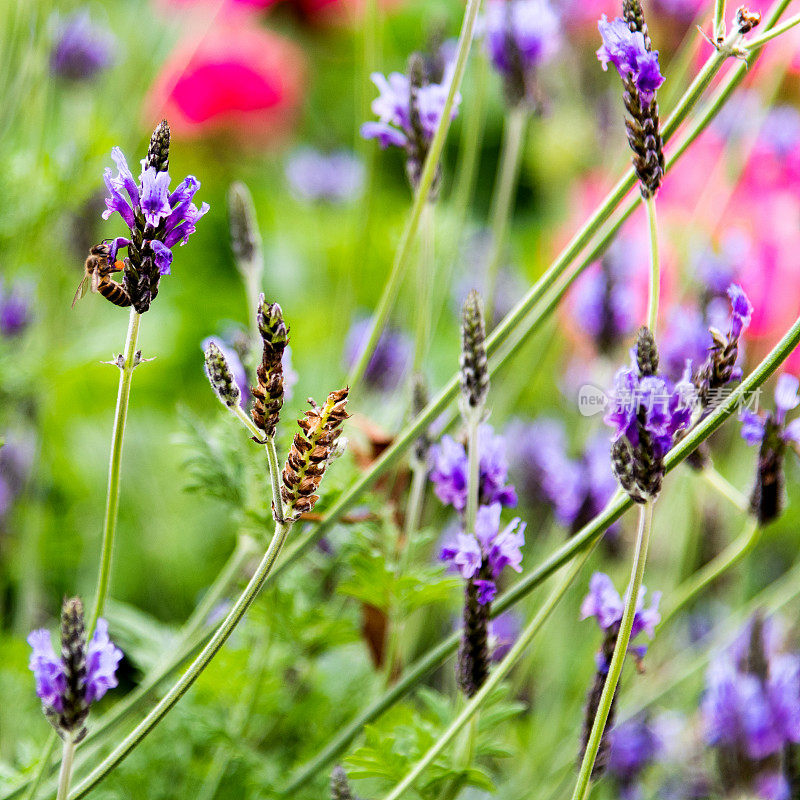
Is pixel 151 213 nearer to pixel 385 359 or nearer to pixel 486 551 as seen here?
pixel 486 551

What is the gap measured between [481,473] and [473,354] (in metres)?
0.13

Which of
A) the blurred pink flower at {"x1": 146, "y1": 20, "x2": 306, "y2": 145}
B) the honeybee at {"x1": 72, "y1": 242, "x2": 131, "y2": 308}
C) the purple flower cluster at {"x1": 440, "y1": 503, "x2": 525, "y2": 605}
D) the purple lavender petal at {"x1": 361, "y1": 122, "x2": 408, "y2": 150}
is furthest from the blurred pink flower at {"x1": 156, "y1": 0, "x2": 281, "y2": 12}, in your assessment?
the purple flower cluster at {"x1": 440, "y1": 503, "x2": 525, "y2": 605}

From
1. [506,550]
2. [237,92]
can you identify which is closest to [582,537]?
[506,550]

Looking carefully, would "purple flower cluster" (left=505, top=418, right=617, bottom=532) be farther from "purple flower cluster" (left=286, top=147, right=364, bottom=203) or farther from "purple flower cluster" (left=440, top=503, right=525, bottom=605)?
"purple flower cluster" (left=286, top=147, right=364, bottom=203)

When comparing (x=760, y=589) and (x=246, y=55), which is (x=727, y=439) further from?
(x=246, y=55)

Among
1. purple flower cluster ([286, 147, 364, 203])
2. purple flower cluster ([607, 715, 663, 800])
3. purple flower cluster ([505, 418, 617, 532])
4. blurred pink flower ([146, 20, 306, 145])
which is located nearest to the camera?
purple flower cluster ([505, 418, 617, 532])

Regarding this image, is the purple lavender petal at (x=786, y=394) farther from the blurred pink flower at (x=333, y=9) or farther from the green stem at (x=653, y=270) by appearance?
the blurred pink flower at (x=333, y=9)

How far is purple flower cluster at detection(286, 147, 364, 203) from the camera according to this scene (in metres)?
1.53

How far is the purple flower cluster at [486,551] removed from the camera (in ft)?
1.66

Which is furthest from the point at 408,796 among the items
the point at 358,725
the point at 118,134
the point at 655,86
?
the point at 118,134

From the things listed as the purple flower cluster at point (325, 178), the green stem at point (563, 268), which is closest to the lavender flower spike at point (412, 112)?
the green stem at point (563, 268)

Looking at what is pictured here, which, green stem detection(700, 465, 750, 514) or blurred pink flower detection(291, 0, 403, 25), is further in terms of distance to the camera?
blurred pink flower detection(291, 0, 403, 25)

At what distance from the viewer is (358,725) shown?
22.2 inches

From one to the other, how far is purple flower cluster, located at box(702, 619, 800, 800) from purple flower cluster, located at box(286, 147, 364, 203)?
3.35ft
